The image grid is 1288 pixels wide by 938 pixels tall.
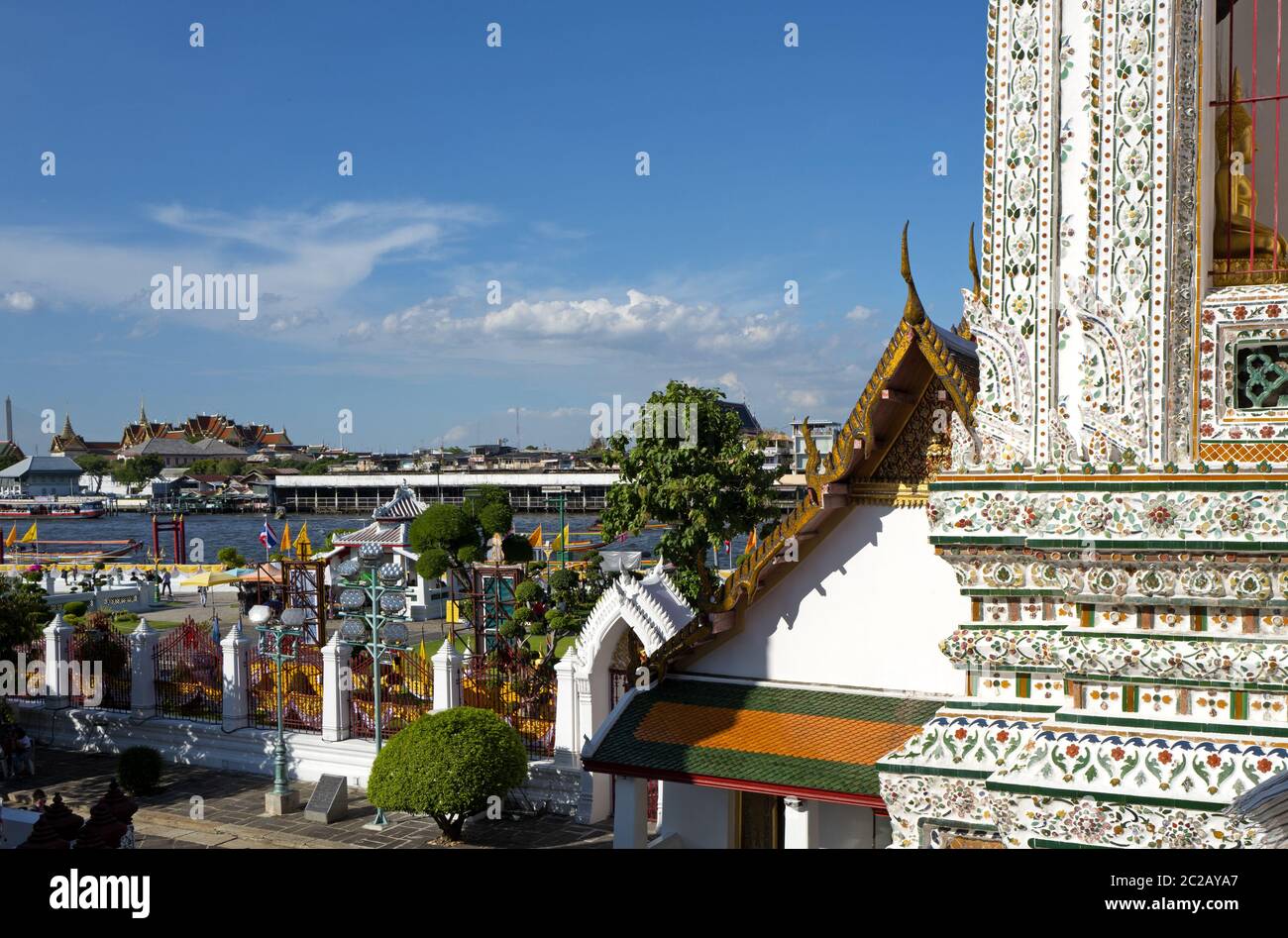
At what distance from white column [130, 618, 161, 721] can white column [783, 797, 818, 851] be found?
45.8ft

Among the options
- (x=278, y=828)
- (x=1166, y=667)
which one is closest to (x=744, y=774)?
(x=1166, y=667)

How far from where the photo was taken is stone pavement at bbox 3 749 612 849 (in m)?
14.2

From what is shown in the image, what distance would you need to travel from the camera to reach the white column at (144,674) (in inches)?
749

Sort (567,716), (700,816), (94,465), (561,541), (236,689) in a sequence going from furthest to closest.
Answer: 1. (94,465)
2. (561,541)
3. (236,689)
4. (567,716)
5. (700,816)

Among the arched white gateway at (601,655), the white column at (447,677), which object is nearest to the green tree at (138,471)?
the white column at (447,677)

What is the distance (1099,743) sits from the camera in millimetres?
5324

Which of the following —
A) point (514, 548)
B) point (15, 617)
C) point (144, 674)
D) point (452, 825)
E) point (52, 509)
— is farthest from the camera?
point (52, 509)

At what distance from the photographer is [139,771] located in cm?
1653

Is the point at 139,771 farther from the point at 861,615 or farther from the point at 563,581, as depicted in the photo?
the point at 861,615

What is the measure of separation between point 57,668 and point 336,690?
639 cm

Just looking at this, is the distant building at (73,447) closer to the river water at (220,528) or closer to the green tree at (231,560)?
the river water at (220,528)

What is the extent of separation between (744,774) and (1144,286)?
4316 mm

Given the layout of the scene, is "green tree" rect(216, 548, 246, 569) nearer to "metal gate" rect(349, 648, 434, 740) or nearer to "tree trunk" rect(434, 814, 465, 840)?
"metal gate" rect(349, 648, 434, 740)

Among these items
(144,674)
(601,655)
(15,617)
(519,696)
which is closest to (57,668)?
(15,617)
